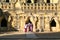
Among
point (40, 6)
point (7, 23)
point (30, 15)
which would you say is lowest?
point (7, 23)

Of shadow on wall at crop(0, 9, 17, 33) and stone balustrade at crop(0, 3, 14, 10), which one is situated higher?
stone balustrade at crop(0, 3, 14, 10)

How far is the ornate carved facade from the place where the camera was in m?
19.7

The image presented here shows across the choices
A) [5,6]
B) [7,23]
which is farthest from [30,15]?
[5,6]

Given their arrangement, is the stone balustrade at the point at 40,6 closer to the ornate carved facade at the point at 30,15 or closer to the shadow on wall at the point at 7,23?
the ornate carved facade at the point at 30,15

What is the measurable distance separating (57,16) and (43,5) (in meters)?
1.71

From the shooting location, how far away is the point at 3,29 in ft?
64.0

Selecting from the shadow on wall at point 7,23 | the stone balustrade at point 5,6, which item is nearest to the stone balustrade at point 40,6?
the stone balustrade at point 5,6

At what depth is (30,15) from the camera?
1981 cm

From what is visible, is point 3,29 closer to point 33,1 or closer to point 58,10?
point 33,1

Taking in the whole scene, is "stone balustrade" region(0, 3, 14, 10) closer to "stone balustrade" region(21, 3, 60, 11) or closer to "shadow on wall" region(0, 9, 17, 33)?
"shadow on wall" region(0, 9, 17, 33)

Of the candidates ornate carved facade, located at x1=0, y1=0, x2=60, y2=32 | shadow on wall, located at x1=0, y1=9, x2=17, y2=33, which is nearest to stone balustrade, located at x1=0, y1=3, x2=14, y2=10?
ornate carved facade, located at x1=0, y1=0, x2=60, y2=32

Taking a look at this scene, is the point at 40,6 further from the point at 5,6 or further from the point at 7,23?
the point at 7,23

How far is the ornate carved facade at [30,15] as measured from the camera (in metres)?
19.7

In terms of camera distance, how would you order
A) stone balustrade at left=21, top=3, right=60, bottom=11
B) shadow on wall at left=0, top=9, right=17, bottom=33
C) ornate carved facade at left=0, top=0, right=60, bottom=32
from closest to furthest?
shadow on wall at left=0, top=9, right=17, bottom=33 < ornate carved facade at left=0, top=0, right=60, bottom=32 < stone balustrade at left=21, top=3, right=60, bottom=11
